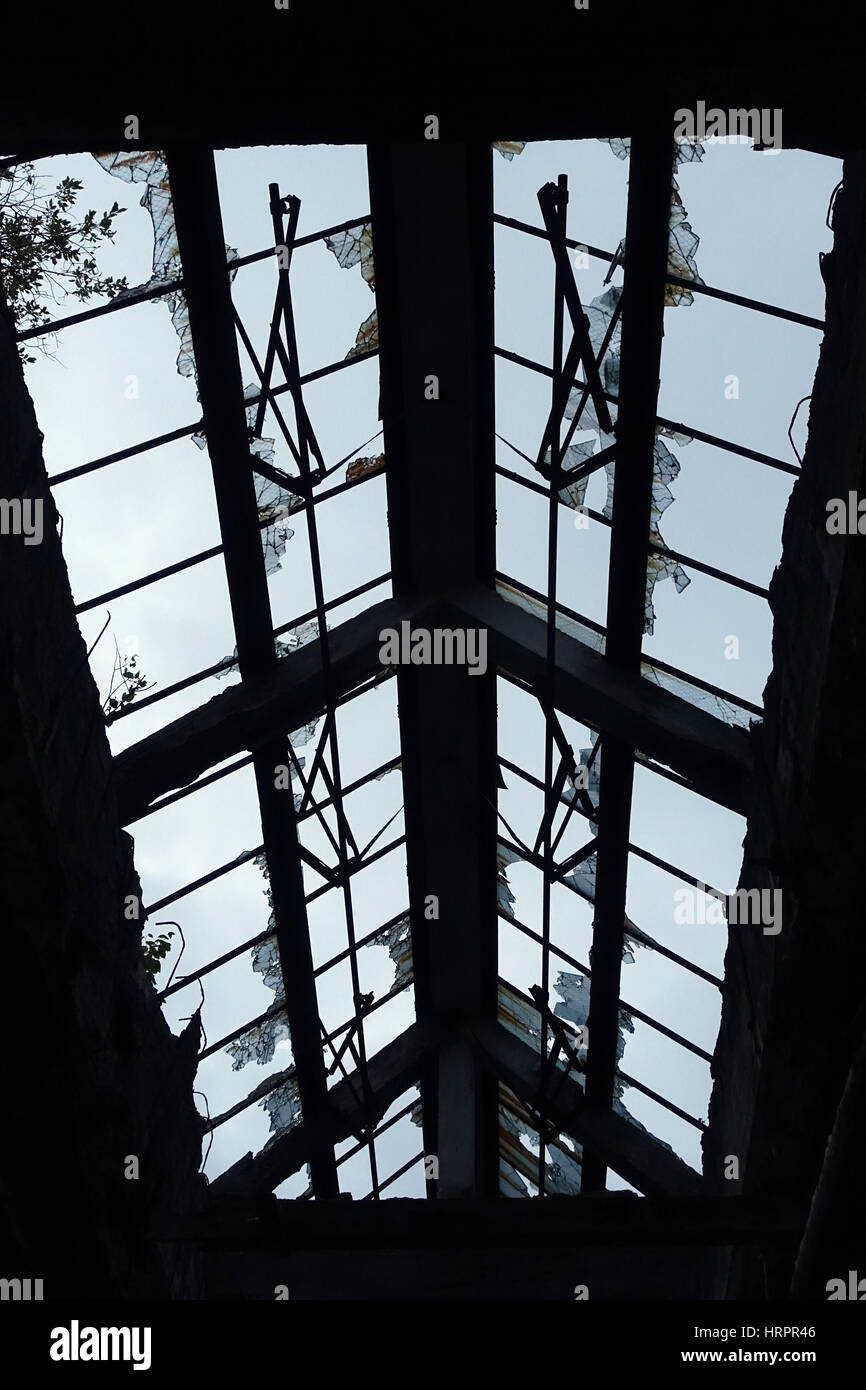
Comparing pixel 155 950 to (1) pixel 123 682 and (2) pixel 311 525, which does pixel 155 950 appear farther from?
(2) pixel 311 525

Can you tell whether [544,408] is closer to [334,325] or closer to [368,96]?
[334,325]

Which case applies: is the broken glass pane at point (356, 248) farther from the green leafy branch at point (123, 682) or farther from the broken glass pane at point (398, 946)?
the broken glass pane at point (398, 946)

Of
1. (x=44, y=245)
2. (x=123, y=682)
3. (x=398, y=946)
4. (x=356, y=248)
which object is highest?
(x=356, y=248)

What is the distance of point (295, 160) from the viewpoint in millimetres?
8258

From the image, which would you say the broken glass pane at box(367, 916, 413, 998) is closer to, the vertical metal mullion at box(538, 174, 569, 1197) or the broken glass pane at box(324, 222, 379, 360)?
the vertical metal mullion at box(538, 174, 569, 1197)

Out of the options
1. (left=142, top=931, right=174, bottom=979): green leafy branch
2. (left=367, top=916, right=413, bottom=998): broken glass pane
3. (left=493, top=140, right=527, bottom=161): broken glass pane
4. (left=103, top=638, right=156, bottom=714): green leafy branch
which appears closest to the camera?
(left=493, top=140, right=527, bottom=161): broken glass pane

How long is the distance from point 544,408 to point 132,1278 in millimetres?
6545

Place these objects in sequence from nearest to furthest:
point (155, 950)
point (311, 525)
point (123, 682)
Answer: point (311, 525) < point (123, 682) < point (155, 950)

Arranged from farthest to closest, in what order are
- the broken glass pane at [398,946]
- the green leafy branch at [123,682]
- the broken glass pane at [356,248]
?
1. the broken glass pane at [398,946]
2. the green leafy branch at [123,682]
3. the broken glass pane at [356,248]

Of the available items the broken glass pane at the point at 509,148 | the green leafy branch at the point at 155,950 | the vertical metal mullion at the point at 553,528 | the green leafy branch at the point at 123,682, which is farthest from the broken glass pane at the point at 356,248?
the green leafy branch at the point at 155,950

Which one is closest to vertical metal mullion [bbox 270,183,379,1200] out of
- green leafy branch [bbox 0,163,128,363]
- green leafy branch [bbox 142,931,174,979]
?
green leafy branch [bbox 0,163,128,363]

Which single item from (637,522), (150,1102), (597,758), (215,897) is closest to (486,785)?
(597,758)

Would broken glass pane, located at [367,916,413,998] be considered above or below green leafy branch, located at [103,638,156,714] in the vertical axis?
below

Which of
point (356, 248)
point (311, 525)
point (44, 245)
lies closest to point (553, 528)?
point (311, 525)
